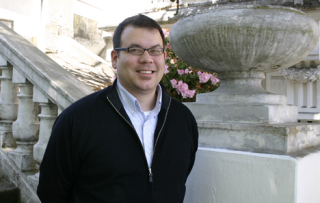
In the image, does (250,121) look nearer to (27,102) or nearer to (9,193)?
(27,102)

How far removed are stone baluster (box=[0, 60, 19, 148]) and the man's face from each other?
181 cm

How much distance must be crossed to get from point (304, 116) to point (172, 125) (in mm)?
3368

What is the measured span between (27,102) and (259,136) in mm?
2012

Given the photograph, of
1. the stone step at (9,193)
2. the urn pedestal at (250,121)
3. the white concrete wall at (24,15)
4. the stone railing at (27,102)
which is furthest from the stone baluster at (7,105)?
the white concrete wall at (24,15)

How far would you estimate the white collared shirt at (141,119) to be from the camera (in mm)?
1454

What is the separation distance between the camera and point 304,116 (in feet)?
13.9

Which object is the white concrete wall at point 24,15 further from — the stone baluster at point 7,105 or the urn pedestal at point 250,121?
the urn pedestal at point 250,121

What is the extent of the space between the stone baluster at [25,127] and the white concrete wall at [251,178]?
1.54m

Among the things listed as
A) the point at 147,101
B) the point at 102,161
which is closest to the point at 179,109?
the point at 147,101

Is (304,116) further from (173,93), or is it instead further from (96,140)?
(96,140)

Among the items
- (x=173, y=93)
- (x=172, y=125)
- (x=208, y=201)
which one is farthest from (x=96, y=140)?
(x=173, y=93)

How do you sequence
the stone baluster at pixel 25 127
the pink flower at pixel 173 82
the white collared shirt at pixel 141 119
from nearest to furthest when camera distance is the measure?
the white collared shirt at pixel 141 119 < the stone baluster at pixel 25 127 < the pink flower at pixel 173 82

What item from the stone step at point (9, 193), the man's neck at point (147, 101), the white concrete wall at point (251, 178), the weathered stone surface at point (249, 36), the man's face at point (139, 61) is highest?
the weathered stone surface at point (249, 36)

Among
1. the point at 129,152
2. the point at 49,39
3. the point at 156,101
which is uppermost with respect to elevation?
the point at 49,39
